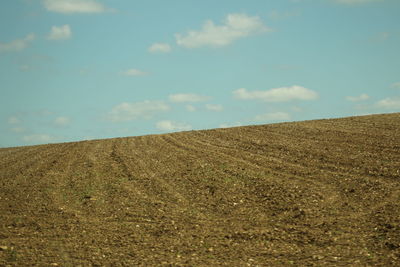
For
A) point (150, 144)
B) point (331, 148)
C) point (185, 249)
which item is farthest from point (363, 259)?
point (150, 144)

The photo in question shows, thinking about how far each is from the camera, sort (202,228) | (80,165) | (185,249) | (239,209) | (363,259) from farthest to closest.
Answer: (80,165) < (239,209) < (202,228) < (185,249) < (363,259)

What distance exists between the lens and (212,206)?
12.5m

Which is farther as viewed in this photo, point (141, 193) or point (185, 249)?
point (141, 193)

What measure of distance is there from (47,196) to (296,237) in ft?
27.6

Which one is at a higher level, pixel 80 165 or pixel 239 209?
pixel 80 165

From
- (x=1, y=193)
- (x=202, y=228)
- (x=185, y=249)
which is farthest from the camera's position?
(x=1, y=193)

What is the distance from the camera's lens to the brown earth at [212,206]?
9047mm

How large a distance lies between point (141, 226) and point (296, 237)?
3.64m

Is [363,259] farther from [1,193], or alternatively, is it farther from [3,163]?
[3,163]

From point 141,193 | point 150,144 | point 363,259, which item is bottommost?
point 363,259

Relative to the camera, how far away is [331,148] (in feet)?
66.6

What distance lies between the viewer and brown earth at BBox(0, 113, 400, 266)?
905cm

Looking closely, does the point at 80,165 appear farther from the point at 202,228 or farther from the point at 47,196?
the point at 202,228

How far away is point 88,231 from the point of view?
35.1 feet
